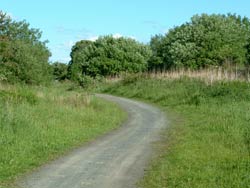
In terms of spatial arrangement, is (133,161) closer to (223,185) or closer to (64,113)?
(223,185)

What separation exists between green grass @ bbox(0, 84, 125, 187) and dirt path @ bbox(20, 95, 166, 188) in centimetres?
55

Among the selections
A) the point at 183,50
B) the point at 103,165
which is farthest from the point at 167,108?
the point at 183,50

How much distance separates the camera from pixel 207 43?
62.5 metres

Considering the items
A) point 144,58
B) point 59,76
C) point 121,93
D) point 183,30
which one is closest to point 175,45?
point 183,30

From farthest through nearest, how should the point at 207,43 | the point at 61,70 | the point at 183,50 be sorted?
1. the point at 61,70
2. the point at 183,50
3. the point at 207,43

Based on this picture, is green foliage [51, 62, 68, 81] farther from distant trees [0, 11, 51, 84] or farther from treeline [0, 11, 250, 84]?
distant trees [0, 11, 51, 84]

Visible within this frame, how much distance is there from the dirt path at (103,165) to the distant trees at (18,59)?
47.2ft

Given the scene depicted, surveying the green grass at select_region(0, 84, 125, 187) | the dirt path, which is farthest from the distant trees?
the dirt path

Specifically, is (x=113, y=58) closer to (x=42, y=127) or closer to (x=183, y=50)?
(x=183, y=50)

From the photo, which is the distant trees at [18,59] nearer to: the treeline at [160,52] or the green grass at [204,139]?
the treeline at [160,52]

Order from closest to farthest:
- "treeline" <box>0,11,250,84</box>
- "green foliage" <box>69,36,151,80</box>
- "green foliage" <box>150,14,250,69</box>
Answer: "treeline" <box>0,11,250,84</box> < "green foliage" <box>150,14,250,69</box> < "green foliage" <box>69,36,151,80</box>

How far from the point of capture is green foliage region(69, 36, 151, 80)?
69938 mm

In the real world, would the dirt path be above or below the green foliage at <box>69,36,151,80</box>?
below

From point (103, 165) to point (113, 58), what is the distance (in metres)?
57.7
